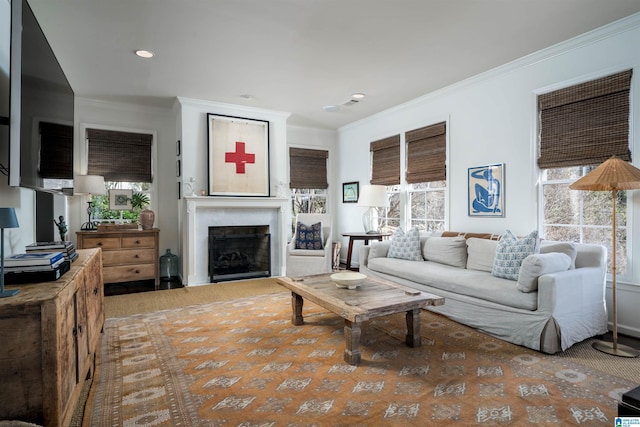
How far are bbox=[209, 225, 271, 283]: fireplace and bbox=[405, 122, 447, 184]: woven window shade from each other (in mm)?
2427

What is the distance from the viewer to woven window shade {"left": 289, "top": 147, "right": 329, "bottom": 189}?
6.37 m

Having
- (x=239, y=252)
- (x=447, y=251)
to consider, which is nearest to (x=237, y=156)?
(x=239, y=252)

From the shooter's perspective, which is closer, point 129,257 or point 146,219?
point 129,257

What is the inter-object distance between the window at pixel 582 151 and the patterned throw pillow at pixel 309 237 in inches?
113

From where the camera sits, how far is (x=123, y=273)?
4.60 metres

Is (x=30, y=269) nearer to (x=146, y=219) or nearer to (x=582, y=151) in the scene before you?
(x=146, y=219)

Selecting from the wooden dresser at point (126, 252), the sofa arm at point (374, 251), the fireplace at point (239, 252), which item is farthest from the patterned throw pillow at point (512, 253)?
the wooden dresser at point (126, 252)

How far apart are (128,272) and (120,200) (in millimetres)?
1123

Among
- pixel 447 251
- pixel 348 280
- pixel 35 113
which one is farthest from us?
pixel 447 251

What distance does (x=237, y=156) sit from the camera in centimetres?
521

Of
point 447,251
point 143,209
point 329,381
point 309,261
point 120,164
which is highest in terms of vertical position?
point 120,164

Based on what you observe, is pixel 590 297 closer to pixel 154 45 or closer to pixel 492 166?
pixel 492 166

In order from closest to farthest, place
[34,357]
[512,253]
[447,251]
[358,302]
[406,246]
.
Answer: [34,357]
[358,302]
[512,253]
[447,251]
[406,246]

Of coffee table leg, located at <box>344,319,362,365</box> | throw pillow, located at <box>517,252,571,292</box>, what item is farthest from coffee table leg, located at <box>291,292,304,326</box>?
throw pillow, located at <box>517,252,571,292</box>
